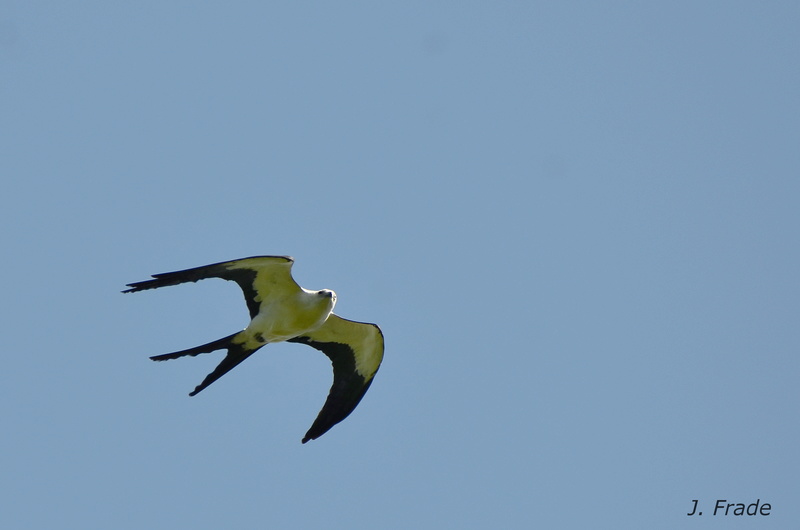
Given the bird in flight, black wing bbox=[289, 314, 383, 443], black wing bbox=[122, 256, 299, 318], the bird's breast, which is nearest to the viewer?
black wing bbox=[122, 256, 299, 318]

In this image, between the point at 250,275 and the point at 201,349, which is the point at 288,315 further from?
the point at 201,349

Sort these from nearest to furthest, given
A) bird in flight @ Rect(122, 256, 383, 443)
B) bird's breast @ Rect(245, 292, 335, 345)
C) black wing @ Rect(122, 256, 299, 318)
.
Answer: black wing @ Rect(122, 256, 299, 318)
bird in flight @ Rect(122, 256, 383, 443)
bird's breast @ Rect(245, 292, 335, 345)

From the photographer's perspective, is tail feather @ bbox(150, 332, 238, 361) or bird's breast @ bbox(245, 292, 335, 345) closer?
tail feather @ bbox(150, 332, 238, 361)

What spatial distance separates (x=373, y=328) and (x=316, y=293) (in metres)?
1.03

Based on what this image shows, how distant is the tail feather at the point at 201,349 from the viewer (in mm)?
12969

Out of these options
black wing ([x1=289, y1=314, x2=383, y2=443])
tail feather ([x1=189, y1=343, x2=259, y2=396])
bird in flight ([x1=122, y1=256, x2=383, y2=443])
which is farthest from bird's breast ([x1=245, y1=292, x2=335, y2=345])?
black wing ([x1=289, y1=314, x2=383, y2=443])

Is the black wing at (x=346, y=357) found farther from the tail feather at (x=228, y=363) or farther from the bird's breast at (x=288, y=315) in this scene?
the tail feather at (x=228, y=363)

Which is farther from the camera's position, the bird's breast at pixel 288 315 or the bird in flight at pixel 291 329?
the bird's breast at pixel 288 315

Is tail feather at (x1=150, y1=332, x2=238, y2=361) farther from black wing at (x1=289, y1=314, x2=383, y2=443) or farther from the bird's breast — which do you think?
black wing at (x1=289, y1=314, x2=383, y2=443)

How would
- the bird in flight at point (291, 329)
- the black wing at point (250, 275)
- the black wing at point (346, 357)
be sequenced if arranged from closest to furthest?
the black wing at point (250, 275) < the bird in flight at point (291, 329) < the black wing at point (346, 357)

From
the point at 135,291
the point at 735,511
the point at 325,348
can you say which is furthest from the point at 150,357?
the point at 735,511

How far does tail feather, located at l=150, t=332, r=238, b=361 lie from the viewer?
1297 cm

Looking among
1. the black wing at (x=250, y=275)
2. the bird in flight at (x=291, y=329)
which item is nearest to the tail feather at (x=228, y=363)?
the bird in flight at (x=291, y=329)

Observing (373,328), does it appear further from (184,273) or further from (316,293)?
(184,273)
